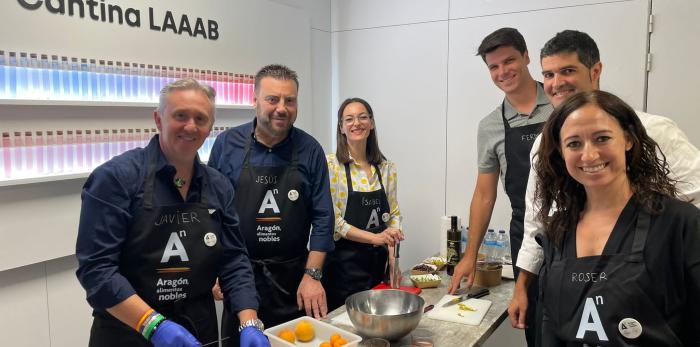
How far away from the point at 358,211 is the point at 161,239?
1.36 m

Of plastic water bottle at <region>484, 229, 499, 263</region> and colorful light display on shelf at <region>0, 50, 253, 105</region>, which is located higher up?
colorful light display on shelf at <region>0, 50, 253, 105</region>

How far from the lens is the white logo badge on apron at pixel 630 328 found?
1.25 metres

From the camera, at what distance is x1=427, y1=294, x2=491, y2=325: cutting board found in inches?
79.3

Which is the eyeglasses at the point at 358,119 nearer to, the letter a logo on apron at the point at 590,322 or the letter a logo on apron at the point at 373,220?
the letter a logo on apron at the point at 373,220

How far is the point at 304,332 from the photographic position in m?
1.69

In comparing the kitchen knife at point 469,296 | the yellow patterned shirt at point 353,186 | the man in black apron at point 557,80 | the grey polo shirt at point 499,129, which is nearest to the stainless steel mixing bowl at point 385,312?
the kitchen knife at point 469,296

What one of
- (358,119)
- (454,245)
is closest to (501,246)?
(454,245)

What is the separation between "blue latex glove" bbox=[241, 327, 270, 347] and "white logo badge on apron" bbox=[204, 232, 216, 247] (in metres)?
0.30

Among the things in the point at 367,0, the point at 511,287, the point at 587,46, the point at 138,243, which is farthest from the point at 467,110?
the point at 138,243

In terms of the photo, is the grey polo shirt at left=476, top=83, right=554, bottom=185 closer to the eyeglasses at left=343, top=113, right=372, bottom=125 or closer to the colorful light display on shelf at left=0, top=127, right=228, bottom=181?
the eyeglasses at left=343, top=113, right=372, bottom=125

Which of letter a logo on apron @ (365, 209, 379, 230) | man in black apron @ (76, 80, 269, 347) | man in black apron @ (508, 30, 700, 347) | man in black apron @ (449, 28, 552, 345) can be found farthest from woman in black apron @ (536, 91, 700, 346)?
letter a logo on apron @ (365, 209, 379, 230)

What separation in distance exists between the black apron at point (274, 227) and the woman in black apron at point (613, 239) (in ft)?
3.83

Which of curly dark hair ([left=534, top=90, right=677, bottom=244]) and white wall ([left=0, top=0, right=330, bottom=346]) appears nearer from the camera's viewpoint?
curly dark hair ([left=534, top=90, right=677, bottom=244])

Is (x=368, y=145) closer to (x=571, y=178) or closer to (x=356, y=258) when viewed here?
(x=356, y=258)
